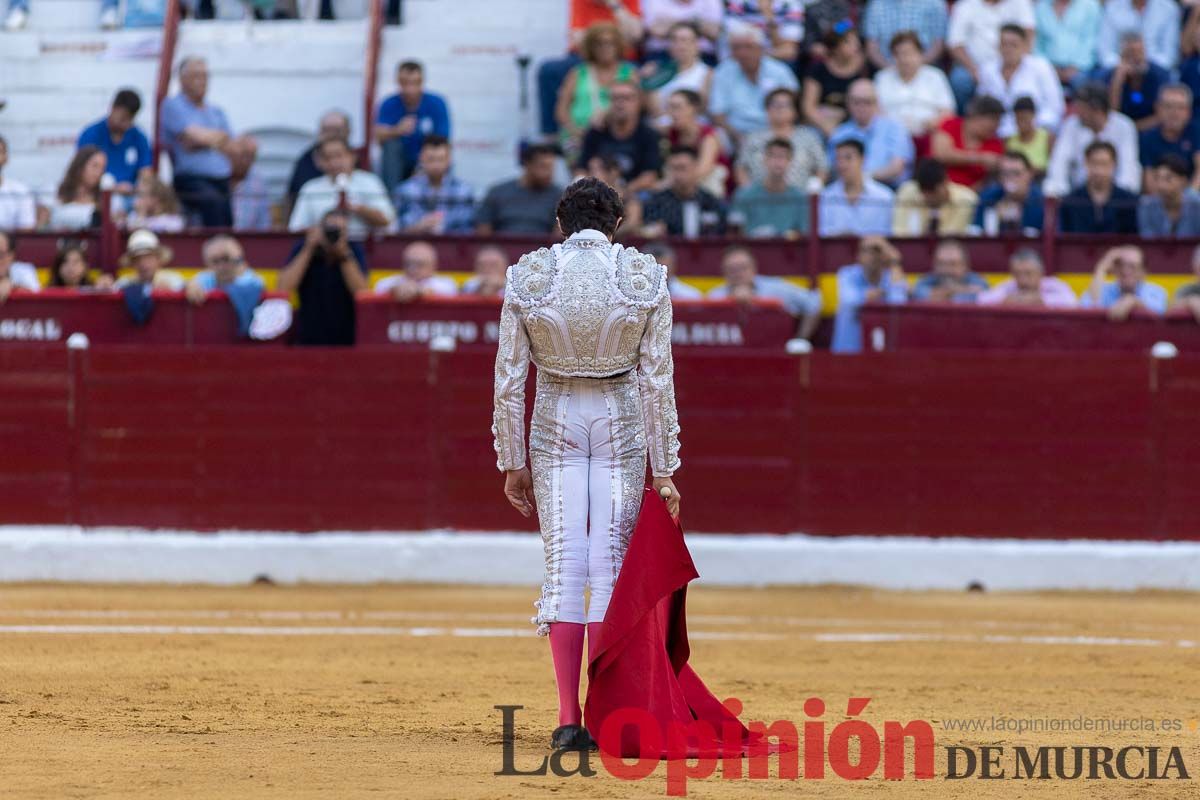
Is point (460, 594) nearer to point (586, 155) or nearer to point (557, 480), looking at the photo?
point (586, 155)

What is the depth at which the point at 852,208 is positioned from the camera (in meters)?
11.2

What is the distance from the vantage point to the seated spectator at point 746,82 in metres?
12.3

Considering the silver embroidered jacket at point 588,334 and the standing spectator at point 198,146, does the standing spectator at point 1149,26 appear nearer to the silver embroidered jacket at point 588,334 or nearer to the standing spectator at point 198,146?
the standing spectator at point 198,146

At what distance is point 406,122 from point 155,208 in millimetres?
1678

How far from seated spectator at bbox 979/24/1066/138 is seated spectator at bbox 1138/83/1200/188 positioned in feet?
1.94

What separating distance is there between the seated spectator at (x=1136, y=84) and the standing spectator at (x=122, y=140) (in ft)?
18.7

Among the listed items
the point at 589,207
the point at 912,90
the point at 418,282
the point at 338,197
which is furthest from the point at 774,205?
the point at 589,207

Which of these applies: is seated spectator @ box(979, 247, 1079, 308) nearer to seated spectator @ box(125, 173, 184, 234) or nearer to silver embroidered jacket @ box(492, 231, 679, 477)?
seated spectator @ box(125, 173, 184, 234)

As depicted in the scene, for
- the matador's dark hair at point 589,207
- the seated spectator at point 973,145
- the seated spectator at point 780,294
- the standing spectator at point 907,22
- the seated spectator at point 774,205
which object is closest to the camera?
the matador's dark hair at point 589,207

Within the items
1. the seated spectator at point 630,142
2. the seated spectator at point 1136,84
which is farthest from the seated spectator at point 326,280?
the seated spectator at point 1136,84

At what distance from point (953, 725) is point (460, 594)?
4548 millimetres

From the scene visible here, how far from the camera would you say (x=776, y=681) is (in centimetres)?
727

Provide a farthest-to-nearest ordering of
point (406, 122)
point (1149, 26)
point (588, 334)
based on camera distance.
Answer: point (1149, 26) → point (406, 122) → point (588, 334)

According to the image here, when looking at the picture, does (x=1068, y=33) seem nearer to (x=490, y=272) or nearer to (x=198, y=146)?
(x=490, y=272)
